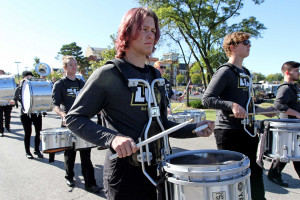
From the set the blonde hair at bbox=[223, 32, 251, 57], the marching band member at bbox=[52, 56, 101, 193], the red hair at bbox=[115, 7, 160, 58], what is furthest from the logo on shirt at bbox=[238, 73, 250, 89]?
the marching band member at bbox=[52, 56, 101, 193]

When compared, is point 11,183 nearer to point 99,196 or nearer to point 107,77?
point 99,196

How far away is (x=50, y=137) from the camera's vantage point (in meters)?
4.04

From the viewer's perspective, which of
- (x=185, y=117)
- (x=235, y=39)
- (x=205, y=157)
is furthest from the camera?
(x=185, y=117)

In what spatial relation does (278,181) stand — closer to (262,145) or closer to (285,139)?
(285,139)

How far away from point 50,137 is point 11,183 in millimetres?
1510

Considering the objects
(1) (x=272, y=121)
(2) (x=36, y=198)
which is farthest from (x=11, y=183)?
(1) (x=272, y=121)

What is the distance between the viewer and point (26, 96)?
655 cm

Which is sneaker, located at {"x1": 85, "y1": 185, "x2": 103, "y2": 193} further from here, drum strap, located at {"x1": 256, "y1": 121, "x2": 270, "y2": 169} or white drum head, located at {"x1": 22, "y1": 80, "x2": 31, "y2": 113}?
white drum head, located at {"x1": 22, "y1": 80, "x2": 31, "y2": 113}

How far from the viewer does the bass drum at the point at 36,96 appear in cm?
618

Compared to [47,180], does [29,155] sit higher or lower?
higher

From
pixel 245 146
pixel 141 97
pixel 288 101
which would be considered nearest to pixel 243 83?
pixel 245 146

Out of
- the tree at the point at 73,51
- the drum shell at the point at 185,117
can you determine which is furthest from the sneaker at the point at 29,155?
the tree at the point at 73,51

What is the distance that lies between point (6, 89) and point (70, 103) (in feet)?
20.5

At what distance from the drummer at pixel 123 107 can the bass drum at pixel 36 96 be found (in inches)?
200
